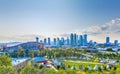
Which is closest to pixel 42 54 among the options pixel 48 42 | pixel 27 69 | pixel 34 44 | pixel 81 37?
pixel 34 44

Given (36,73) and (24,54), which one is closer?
(36,73)

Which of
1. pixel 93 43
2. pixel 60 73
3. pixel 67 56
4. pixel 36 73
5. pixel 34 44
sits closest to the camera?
pixel 36 73

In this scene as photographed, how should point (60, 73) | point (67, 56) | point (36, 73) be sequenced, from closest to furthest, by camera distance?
point (36, 73)
point (60, 73)
point (67, 56)

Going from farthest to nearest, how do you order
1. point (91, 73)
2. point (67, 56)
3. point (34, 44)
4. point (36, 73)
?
1. point (34, 44)
2. point (67, 56)
3. point (91, 73)
4. point (36, 73)

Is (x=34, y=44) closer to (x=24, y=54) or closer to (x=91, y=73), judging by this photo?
(x=24, y=54)

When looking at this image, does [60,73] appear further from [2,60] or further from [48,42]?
[48,42]

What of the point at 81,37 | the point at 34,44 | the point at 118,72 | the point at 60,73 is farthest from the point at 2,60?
the point at 81,37

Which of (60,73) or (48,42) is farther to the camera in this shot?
(48,42)

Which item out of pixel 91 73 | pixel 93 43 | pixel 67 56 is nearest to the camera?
pixel 91 73

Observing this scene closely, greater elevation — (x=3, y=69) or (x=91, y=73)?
(x=3, y=69)
